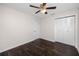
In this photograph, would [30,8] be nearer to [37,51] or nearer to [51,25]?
[51,25]

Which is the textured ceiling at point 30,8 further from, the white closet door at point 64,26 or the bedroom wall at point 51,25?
the white closet door at point 64,26

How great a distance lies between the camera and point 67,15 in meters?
1.11

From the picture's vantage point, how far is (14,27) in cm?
88

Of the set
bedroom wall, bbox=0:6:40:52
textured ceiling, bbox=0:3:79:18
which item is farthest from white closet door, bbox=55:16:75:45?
bedroom wall, bbox=0:6:40:52

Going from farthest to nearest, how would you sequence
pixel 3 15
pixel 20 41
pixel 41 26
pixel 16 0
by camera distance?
1. pixel 41 26
2. pixel 20 41
3. pixel 3 15
4. pixel 16 0

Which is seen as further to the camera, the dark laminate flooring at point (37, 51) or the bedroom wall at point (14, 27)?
the dark laminate flooring at point (37, 51)

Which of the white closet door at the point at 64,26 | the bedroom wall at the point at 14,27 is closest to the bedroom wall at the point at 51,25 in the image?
the white closet door at the point at 64,26

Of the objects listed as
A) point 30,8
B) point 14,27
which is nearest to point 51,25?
point 30,8

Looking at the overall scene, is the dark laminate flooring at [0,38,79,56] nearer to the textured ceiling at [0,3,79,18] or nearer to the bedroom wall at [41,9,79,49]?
the bedroom wall at [41,9,79,49]

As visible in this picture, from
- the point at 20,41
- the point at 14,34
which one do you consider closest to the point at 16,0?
the point at 14,34

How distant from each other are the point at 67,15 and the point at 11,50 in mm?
919

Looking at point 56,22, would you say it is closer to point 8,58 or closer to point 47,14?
point 47,14

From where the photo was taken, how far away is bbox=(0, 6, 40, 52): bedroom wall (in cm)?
85

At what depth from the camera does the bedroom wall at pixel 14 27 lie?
849 mm
